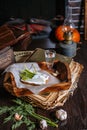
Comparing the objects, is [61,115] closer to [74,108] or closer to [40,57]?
[74,108]

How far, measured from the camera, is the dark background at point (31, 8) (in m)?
2.57

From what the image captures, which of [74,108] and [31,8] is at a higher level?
[31,8]

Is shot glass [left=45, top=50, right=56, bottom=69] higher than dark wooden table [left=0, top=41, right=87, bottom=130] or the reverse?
higher

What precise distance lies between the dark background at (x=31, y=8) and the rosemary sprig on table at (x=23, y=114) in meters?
1.45

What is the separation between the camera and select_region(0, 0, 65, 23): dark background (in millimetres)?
2572

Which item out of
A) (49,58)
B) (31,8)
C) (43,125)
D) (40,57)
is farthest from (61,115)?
(31,8)

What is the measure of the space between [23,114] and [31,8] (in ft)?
5.11

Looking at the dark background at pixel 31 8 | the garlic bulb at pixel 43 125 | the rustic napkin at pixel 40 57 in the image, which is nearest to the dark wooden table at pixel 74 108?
the garlic bulb at pixel 43 125

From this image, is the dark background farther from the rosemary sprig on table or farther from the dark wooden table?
the rosemary sprig on table

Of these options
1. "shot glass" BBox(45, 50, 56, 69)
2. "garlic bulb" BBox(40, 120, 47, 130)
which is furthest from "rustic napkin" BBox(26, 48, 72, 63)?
"garlic bulb" BBox(40, 120, 47, 130)

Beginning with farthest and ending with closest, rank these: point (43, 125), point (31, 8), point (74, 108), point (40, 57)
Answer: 1. point (31, 8)
2. point (40, 57)
3. point (74, 108)
4. point (43, 125)

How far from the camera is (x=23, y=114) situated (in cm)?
123

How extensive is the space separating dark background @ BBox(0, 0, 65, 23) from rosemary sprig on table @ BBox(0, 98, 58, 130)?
1.45 meters

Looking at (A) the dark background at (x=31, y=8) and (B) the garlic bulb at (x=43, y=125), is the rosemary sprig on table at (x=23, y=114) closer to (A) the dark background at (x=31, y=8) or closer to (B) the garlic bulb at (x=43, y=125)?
(B) the garlic bulb at (x=43, y=125)
